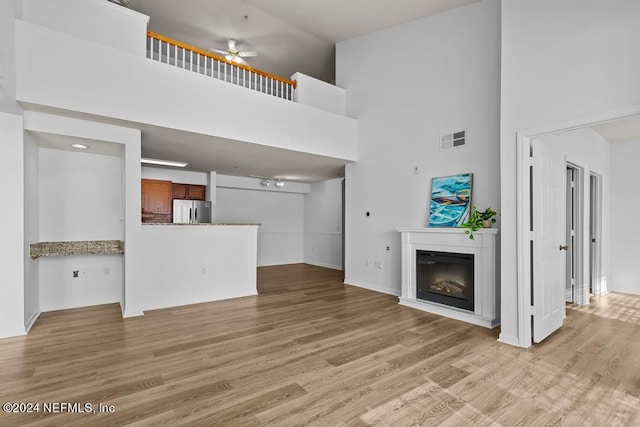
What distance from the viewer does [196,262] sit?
15.8 ft

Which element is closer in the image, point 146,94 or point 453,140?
point 146,94

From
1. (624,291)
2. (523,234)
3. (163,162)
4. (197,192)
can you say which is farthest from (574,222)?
(197,192)

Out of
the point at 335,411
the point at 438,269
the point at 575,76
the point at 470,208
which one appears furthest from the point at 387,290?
the point at 575,76

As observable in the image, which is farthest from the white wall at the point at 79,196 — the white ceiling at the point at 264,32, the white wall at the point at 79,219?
the white ceiling at the point at 264,32

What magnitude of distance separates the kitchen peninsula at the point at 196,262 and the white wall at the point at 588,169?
4.87 meters

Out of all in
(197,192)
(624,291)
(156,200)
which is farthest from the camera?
(197,192)

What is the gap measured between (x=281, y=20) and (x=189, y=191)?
4484 millimetres

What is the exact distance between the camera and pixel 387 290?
5492 millimetres

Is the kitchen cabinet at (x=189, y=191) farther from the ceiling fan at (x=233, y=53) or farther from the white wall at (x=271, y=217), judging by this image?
the ceiling fan at (x=233, y=53)

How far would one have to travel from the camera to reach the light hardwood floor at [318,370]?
202cm

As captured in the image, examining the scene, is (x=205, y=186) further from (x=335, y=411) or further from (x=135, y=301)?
(x=335, y=411)

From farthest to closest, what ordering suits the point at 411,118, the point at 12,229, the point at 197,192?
the point at 197,192 → the point at 411,118 → the point at 12,229

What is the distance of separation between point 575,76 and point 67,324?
20.4 ft

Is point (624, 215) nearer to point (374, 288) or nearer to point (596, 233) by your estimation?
point (596, 233)
